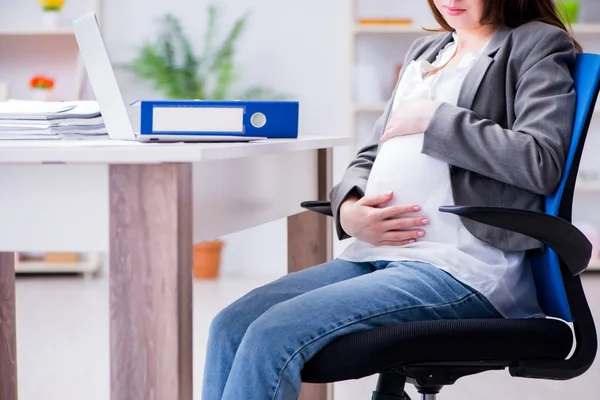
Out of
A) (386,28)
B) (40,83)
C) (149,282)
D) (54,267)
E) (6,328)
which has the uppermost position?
(386,28)

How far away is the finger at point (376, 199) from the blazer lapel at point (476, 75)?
7.3 inches

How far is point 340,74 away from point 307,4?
40 cm

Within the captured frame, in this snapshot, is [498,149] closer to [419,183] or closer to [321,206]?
[419,183]

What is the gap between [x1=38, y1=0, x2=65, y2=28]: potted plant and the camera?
4355 mm

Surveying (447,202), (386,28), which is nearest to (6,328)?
(447,202)

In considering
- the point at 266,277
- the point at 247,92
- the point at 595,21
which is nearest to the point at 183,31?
the point at 247,92

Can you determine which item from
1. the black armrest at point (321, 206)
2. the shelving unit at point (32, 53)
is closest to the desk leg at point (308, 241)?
the black armrest at point (321, 206)

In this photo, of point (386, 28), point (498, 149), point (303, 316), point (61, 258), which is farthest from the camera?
point (61, 258)

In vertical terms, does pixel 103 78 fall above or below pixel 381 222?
above

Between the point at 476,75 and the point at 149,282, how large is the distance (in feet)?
2.09

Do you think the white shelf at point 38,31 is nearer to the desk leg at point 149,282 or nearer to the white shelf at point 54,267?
the white shelf at point 54,267

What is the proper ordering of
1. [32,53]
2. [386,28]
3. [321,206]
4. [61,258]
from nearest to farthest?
[321,206], [386,28], [61,258], [32,53]

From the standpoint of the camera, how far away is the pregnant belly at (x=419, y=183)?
1336mm

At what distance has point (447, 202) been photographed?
52.7 inches
